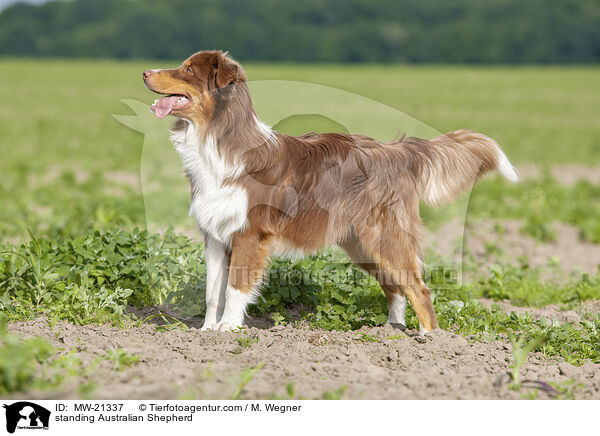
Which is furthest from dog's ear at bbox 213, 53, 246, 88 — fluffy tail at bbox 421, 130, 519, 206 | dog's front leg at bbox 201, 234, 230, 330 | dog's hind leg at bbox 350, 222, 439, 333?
fluffy tail at bbox 421, 130, 519, 206

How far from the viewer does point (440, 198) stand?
4.87 m

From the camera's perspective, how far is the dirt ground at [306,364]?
3623mm

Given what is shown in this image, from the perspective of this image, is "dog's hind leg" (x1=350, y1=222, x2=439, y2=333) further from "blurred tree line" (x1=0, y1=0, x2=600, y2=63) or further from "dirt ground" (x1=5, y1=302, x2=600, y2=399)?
"blurred tree line" (x1=0, y1=0, x2=600, y2=63)

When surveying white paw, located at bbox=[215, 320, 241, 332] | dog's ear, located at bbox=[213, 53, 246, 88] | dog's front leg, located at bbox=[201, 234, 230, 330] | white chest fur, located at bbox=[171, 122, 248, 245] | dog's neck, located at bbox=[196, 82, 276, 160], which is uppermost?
dog's ear, located at bbox=[213, 53, 246, 88]

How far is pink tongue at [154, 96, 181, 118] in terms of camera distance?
4266 mm

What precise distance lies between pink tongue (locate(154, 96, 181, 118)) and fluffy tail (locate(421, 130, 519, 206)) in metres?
1.88

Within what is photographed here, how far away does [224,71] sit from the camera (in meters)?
4.26

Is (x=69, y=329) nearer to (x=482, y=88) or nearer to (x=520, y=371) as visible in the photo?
(x=520, y=371)

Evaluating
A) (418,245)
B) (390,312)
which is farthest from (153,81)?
(390,312)

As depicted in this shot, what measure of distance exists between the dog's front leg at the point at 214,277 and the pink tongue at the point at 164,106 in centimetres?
95

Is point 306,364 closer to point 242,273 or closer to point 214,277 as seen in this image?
point 242,273
